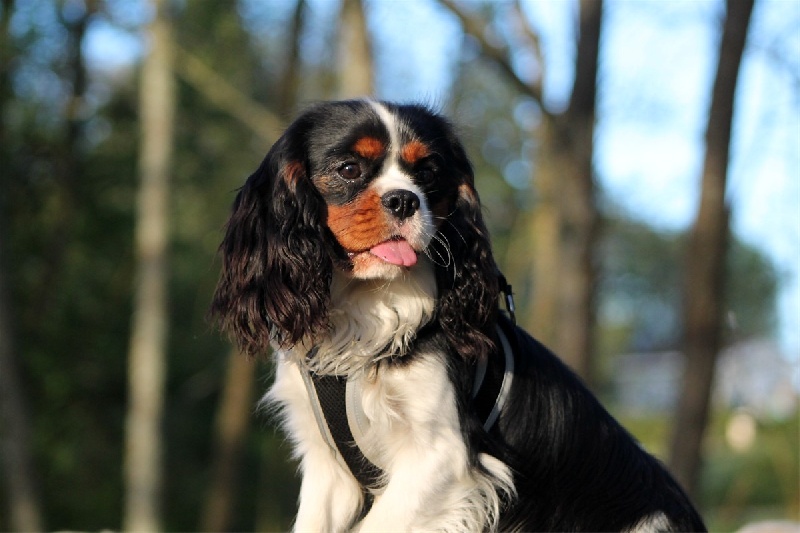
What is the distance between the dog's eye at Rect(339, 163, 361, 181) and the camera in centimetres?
389

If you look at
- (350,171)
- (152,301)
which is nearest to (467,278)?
(350,171)

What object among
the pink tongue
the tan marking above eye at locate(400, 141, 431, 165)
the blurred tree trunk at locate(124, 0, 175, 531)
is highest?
the tan marking above eye at locate(400, 141, 431, 165)

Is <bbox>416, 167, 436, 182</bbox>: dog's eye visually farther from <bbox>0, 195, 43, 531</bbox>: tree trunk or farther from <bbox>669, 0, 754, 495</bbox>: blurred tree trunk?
<bbox>0, 195, 43, 531</bbox>: tree trunk

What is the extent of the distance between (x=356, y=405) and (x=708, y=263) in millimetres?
5027

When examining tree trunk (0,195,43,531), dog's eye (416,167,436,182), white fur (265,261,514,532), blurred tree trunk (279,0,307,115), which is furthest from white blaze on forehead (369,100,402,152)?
blurred tree trunk (279,0,307,115)

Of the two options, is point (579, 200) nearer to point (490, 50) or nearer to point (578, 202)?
point (578, 202)

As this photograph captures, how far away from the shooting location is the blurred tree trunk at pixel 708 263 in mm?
8047

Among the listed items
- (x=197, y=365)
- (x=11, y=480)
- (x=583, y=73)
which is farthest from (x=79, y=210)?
(x=583, y=73)

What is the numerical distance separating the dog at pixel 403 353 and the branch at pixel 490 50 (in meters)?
3.97

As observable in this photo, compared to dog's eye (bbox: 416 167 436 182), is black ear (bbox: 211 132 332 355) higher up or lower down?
lower down

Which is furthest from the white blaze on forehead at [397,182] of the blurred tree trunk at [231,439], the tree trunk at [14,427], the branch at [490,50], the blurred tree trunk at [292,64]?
the blurred tree trunk at [231,439]

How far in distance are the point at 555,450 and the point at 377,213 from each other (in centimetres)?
124

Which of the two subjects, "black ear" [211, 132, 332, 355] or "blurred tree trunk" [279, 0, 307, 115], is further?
"blurred tree trunk" [279, 0, 307, 115]

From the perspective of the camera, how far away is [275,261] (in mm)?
3932
